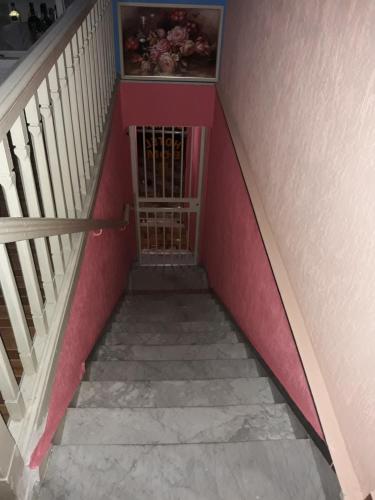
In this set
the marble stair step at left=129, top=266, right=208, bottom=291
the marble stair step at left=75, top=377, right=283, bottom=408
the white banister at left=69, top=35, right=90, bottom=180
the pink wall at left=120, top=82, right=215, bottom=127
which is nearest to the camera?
the white banister at left=69, top=35, right=90, bottom=180

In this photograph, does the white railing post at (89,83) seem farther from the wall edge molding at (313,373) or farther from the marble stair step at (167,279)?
the marble stair step at (167,279)

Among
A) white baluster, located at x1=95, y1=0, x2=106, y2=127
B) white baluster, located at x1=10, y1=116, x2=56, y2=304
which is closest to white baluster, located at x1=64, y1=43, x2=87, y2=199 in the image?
white baluster, located at x1=10, y1=116, x2=56, y2=304

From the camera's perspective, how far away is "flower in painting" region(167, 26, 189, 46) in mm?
3820

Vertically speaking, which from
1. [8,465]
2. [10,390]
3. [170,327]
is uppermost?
[10,390]

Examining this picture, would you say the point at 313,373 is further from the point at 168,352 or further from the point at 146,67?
the point at 146,67

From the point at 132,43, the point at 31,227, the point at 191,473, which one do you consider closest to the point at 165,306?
the point at 191,473

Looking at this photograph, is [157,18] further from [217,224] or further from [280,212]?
[280,212]

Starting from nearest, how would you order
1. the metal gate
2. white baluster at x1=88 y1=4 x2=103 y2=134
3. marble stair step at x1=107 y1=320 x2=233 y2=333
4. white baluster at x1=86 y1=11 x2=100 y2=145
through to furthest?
white baluster at x1=86 y1=11 x2=100 y2=145 → white baluster at x1=88 y1=4 x2=103 y2=134 → marble stair step at x1=107 y1=320 x2=233 y2=333 → the metal gate

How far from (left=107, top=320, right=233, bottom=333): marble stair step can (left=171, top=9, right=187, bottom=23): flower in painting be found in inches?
121

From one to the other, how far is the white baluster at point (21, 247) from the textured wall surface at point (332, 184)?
1.01 meters

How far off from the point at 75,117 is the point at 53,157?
0.45m

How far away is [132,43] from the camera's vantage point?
386 centimetres

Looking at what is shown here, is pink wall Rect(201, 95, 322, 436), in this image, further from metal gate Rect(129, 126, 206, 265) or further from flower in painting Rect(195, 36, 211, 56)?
metal gate Rect(129, 126, 206, 265)

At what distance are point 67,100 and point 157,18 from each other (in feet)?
8.56
